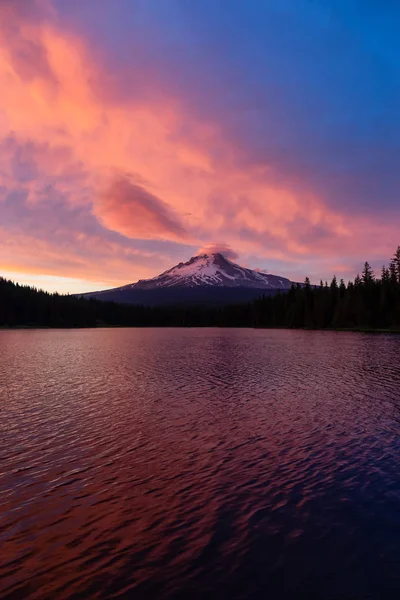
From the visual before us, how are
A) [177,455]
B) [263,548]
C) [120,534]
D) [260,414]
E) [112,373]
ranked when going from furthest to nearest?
[112,373] → [260,414] → [177,455] → [120,534] → [263,548]

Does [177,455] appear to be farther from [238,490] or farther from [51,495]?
[51,495]

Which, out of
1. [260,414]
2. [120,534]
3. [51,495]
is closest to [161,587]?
[120,534]

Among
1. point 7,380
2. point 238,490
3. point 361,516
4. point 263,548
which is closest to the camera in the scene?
point 263,548

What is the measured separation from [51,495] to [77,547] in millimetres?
4019

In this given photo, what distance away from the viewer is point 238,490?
15258 mm

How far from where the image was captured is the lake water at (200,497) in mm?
10039

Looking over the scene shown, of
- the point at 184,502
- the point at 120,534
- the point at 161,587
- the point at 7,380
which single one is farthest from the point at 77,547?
the point at 7,380

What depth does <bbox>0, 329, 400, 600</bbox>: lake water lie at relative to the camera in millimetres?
10039

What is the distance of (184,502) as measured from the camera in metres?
14.3

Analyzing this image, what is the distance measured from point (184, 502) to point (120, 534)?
9.59 feet

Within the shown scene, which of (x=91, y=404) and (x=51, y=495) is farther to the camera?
(x=91, y=404)

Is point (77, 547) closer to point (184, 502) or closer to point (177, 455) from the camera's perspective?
point (184, 502)

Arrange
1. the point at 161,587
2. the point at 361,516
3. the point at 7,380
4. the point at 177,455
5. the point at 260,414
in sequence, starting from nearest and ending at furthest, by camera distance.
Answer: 1. the point at 161,587
2. the point at 361,516
3. the point at 177,455
4. the point at 260,414
5. the point at 7,380

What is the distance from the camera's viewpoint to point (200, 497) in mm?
14688
